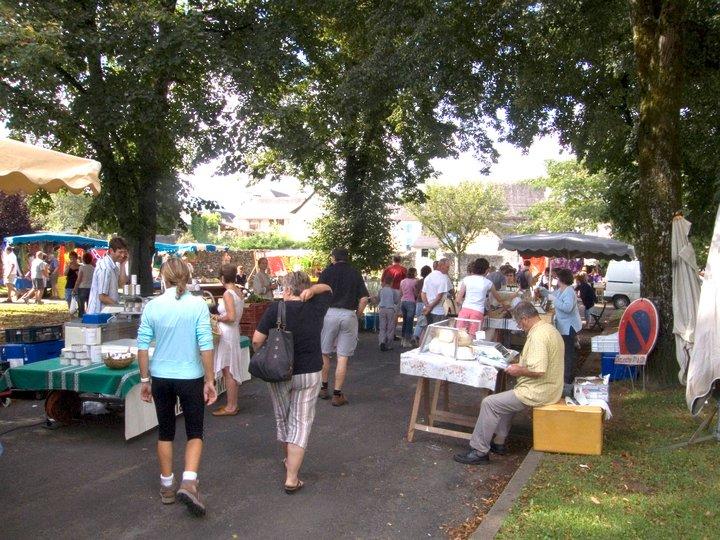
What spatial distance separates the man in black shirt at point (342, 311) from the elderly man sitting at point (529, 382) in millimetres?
2253

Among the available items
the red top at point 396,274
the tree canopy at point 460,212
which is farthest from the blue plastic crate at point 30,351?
the tree canopy at point 460,212

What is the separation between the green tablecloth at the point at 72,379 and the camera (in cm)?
584

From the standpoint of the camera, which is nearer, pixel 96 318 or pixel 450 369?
pixel 450 369

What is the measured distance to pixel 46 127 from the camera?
12023mm

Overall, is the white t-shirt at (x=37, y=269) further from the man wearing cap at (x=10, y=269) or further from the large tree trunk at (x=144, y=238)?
the large tree trunk at (x=144, y=238)

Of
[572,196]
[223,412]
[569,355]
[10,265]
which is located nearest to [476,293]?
[569,355]

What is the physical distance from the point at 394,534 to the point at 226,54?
11.2 metres

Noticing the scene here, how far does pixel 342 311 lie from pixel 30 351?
153 inches

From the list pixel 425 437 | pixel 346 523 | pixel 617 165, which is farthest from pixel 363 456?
pixel 617 165

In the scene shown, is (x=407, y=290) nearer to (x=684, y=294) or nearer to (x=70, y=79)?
(x=684, y=294)

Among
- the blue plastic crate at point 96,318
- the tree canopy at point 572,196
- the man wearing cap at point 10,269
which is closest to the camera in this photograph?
the blue plastic crate at point 96,318

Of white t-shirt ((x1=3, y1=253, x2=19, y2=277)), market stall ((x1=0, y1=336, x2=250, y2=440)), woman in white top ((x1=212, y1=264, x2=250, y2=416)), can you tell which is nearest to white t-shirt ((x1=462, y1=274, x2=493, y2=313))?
woman in white top ((x1=212, y1=264, x2=250, y2=416))

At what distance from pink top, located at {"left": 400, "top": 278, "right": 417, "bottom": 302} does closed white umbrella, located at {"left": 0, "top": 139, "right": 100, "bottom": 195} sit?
8929mm

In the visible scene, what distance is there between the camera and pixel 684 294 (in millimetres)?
7613
